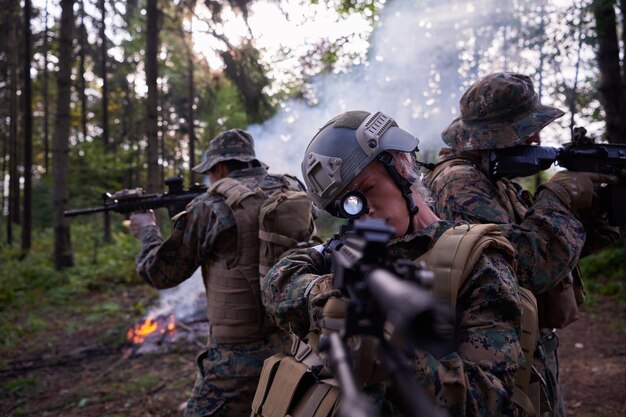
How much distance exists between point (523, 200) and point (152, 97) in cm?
837

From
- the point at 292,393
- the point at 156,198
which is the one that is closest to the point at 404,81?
the point at 156,198

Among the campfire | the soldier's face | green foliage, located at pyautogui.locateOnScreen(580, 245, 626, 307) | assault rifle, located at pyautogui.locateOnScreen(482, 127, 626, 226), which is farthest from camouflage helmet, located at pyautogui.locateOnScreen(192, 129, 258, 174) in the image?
green foliage, located at pyautogui.locateOnScreen(580, 245, 626, 307)

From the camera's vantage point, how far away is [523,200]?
311 cm

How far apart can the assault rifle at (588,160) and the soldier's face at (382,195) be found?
113 centimetres

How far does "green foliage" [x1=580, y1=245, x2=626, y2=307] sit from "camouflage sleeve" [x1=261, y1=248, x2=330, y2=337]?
923 centimetres

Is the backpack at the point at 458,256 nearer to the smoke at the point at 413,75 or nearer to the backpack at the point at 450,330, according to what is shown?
the backpack at the point at 450,330

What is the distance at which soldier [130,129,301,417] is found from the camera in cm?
345

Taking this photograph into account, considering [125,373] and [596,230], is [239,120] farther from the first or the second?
[596,230]

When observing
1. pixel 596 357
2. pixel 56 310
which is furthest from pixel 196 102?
pixel 596 357

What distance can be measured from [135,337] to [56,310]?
3047 mm

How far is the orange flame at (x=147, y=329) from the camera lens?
790cm

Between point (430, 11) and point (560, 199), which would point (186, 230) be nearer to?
point (560, 199)

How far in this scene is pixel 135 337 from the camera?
25.8ft

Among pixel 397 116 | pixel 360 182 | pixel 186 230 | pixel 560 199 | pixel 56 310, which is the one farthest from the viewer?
pixel 397 116
